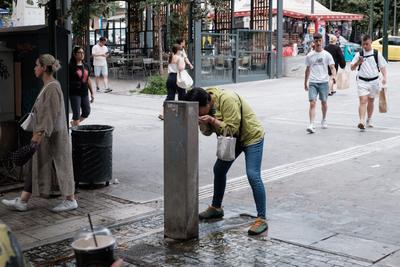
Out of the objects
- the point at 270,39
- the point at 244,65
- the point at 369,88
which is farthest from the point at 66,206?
the point at 270,39

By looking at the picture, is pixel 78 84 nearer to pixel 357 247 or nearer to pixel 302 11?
pixel 357 247

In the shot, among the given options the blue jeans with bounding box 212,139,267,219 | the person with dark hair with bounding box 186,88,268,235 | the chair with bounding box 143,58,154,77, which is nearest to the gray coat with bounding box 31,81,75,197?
the person with dark hair with bounding box 186,88,268,235

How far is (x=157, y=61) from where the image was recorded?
23.0 meters

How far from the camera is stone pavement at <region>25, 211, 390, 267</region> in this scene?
5.02 m

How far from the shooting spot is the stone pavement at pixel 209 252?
5.02m

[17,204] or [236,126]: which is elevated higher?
[236,126]

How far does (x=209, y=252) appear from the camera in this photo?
5289 mm

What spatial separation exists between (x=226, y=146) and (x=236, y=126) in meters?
0.20

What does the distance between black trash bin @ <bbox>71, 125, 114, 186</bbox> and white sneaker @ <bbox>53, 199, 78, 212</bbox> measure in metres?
0.81

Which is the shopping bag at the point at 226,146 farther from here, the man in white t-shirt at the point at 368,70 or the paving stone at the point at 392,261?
the man in white t-shirt at the point at 368,70

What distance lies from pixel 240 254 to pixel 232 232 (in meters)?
0.63

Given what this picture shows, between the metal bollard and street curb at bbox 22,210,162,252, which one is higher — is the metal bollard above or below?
above

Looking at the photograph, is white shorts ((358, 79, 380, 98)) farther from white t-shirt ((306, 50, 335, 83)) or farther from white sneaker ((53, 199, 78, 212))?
white sneaker ((53, 199, 78, 212))

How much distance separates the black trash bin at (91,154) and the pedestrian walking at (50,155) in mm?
733
